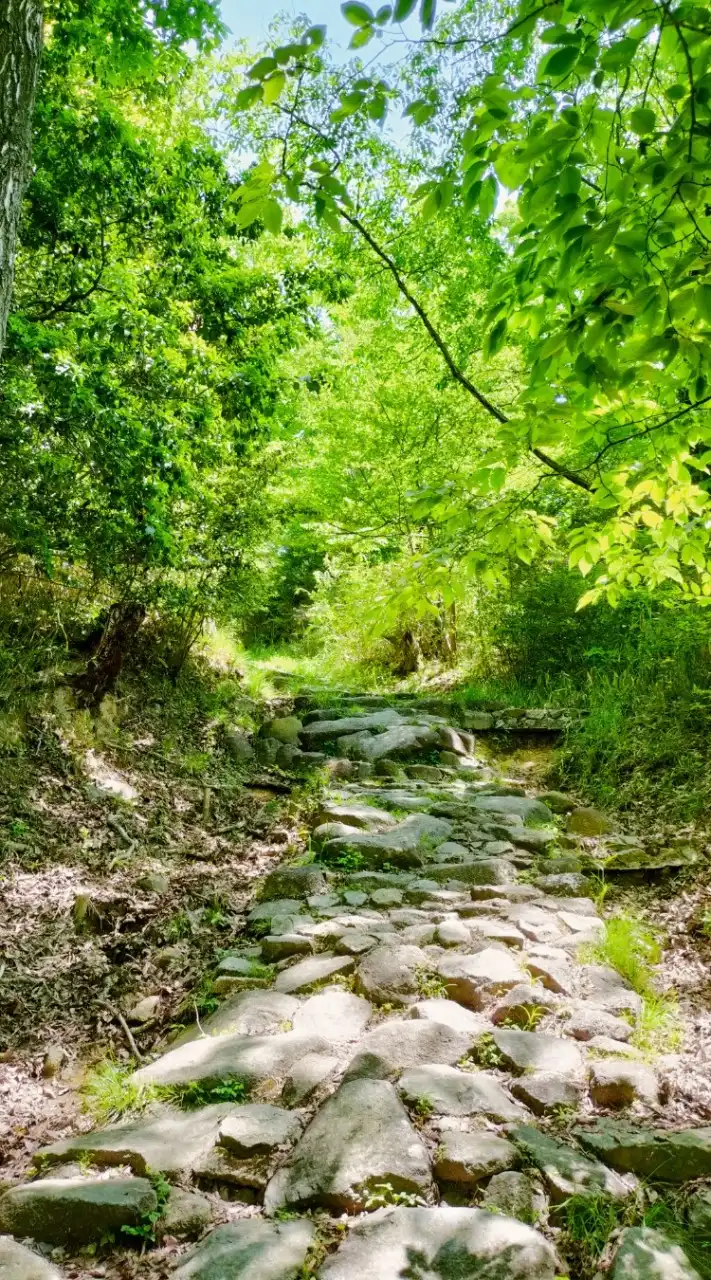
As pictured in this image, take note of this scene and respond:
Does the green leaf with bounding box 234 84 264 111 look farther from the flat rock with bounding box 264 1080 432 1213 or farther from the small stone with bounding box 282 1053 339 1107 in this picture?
the small stone with bounding box 282 1053 339 1107

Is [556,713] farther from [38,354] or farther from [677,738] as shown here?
[38,354]

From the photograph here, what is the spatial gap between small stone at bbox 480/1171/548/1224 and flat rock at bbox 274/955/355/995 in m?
1.37

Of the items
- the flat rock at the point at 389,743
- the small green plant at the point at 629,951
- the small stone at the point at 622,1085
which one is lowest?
the small green plant at the point at 629,951

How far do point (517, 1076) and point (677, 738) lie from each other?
427 centimetres

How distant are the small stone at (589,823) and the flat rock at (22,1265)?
4589 mm

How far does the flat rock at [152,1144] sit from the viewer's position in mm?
2066

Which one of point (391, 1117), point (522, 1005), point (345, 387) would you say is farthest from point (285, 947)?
point (345, 387)

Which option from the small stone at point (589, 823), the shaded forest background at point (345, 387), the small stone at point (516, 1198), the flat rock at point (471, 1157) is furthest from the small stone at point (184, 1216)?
the small stone at point (589, 823)

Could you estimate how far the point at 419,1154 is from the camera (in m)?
1.99

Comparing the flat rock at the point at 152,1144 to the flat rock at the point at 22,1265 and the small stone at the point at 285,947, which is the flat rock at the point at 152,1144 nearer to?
the flat rock at the point at 22,1265

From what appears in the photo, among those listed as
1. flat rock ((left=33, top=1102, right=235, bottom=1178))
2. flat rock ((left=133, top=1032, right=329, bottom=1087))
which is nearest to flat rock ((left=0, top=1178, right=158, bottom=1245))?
flat rock ((left=33, top=1102, right=235, bottom=1178))

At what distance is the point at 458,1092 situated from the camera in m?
2.28

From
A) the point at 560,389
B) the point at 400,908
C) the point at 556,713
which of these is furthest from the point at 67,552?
the point at 556,713

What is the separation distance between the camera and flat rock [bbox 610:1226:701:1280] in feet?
5.38
